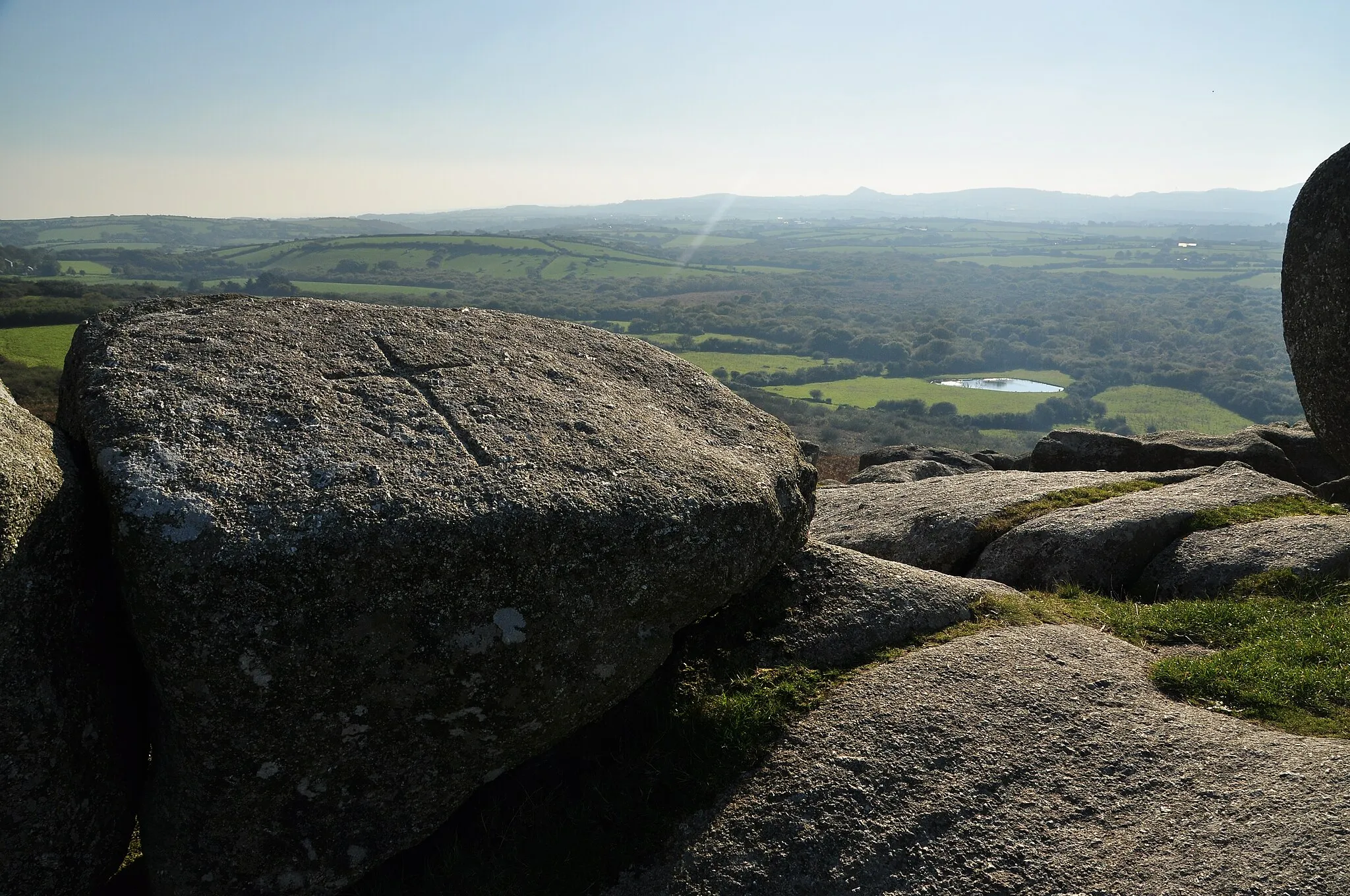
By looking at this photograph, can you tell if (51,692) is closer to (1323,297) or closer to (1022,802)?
(1022,802)

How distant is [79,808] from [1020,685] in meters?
7.81

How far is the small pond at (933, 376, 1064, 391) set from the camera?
113875 millimetres

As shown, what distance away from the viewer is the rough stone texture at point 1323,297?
33.6 feet

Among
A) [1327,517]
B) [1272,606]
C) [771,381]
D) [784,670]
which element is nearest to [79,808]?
[784,670]

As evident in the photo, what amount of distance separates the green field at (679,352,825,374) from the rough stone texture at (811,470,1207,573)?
78.6 m

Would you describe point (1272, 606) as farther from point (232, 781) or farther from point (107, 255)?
point (107, 255)

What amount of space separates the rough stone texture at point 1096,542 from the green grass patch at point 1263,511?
5.4 inches

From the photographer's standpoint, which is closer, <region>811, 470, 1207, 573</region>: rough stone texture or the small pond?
<region>811, 470, 1207, 573</region>: rough stone texture

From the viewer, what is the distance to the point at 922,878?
6.14 meters

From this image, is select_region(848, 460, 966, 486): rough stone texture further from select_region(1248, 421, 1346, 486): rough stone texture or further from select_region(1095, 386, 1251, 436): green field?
select_region(1095, 386, 1251, 436): green field

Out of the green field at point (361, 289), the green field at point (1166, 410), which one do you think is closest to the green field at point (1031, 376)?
the green field at point (1166, 410)

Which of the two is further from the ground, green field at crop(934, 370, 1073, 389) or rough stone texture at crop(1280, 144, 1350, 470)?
rough stone texture at crop(1280, 144, 1350, 470)

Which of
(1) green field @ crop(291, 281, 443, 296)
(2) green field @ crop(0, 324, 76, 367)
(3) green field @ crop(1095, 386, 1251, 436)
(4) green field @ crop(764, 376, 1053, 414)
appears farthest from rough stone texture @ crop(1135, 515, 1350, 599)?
(1) green field @ crop(291, 281, 443, 296)

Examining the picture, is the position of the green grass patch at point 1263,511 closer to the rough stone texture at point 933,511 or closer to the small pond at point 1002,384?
the rough stone texture at point 933,511
